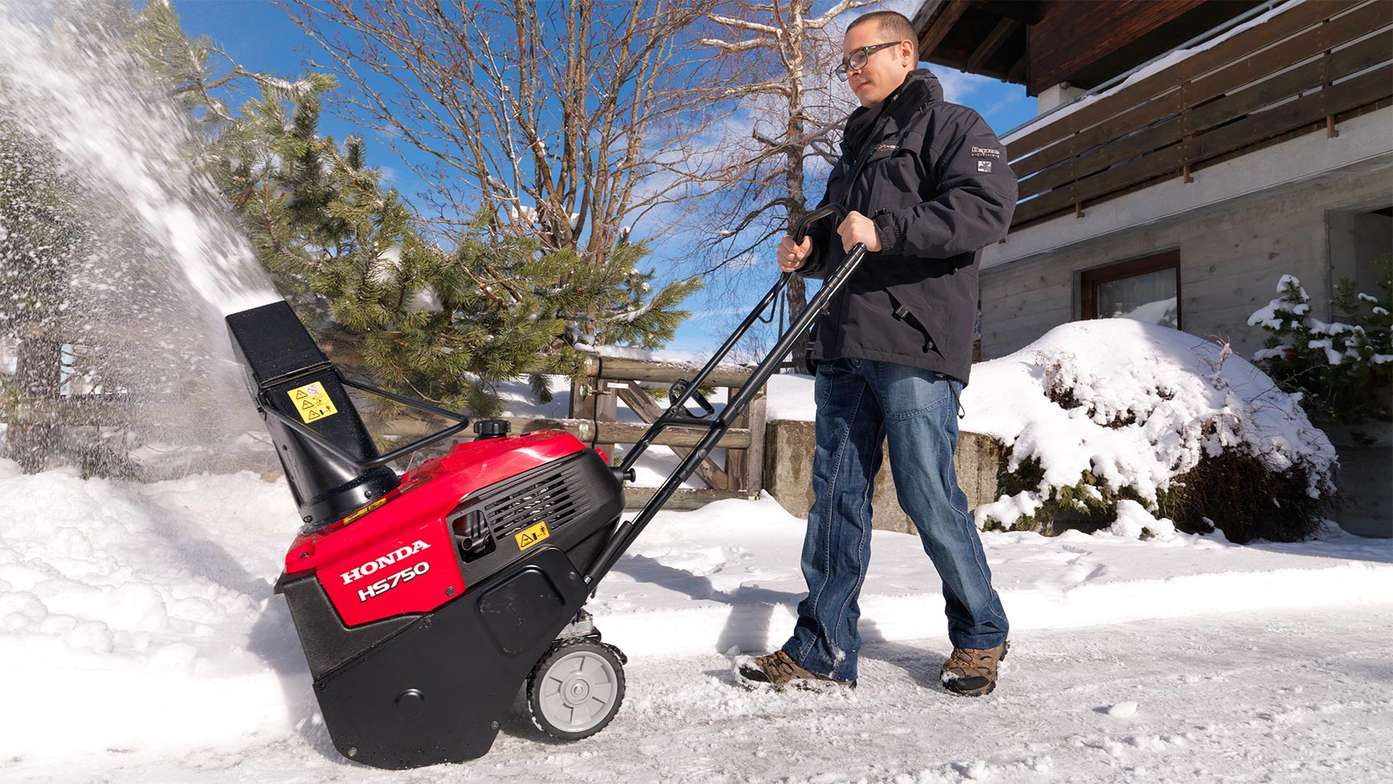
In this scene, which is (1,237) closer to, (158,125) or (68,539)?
(158,125)

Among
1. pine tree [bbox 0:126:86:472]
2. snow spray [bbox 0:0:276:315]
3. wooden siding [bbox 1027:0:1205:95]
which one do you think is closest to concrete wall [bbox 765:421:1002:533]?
snow spray [bbox 0:0:276:315]

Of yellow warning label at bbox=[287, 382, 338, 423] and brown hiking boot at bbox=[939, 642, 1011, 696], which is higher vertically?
yellow warning label at bbox=[287, 382, 338, 423]

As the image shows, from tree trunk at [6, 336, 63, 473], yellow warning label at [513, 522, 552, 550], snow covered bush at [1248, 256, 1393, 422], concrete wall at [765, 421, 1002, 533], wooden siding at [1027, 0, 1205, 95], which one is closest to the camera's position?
yellow warning label at [513, 522, 552, 550]

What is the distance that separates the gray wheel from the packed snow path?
0.17ft

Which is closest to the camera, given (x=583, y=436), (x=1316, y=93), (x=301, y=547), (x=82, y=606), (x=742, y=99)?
(x=301, y=547)

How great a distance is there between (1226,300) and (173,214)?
8858mm

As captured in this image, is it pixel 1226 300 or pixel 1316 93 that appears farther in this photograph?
pixel 1226 300

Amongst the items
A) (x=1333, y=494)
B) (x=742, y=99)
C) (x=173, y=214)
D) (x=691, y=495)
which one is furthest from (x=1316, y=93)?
(x=173, y=214)

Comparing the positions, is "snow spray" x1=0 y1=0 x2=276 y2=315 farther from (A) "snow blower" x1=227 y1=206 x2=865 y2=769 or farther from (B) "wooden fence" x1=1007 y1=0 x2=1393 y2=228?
(B) "wooden fence" x1=1007 y1=0 x2=1393 y2=228

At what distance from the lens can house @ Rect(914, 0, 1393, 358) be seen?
6.98 meters

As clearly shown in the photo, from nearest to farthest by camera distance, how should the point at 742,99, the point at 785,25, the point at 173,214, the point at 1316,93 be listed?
the point at 173,214 < the point at 1316,93 < the point at 742,99 < the point at 785,25

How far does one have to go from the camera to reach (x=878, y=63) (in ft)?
7.27

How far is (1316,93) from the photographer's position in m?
7.09

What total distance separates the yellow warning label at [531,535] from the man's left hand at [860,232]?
1004mm
